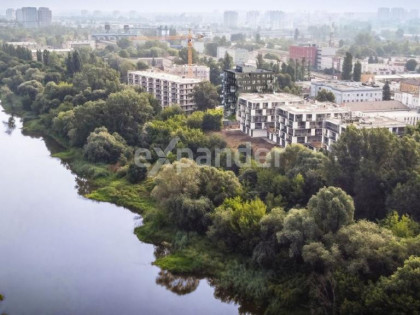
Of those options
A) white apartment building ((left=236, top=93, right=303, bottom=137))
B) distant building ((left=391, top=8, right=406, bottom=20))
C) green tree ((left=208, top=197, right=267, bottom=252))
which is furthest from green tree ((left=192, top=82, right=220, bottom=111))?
distant building ((left=391, top=8, right=406, bottom=20))

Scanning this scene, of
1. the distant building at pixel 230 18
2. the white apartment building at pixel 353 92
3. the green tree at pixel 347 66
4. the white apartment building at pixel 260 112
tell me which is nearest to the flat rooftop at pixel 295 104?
the white apartment building at pixel 260 112

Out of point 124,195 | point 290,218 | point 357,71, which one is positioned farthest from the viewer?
point 357,71

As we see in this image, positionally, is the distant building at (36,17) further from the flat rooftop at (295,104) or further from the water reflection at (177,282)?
the water reflection at (177,282)

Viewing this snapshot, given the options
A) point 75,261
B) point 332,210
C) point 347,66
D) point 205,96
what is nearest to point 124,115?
point 205,96

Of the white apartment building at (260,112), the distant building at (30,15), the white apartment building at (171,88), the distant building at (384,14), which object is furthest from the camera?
the distant building at (384,14)

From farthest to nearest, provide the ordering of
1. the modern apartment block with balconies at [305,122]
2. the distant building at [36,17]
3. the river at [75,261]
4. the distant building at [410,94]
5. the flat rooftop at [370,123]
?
the distant building at [36,17] < the distant building at [410,94] < the modern apartment block with balconies at [305,122] < the flat rooftop at [370,123] < the river at [75,261]

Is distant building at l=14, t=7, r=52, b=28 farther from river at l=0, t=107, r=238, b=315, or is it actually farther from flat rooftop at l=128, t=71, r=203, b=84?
river at l=0, t=107, r=238, b=315

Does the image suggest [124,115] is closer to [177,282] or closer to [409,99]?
[177,282]
